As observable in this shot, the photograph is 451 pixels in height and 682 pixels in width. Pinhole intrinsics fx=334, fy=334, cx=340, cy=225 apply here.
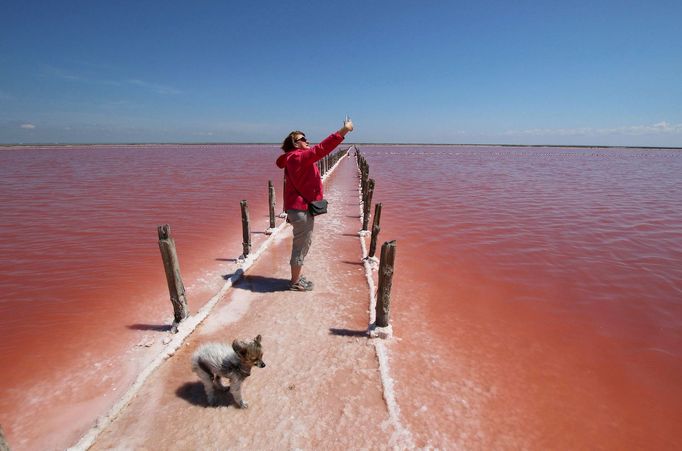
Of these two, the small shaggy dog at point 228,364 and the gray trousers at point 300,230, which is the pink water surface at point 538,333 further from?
the gray trousers at point 300,230

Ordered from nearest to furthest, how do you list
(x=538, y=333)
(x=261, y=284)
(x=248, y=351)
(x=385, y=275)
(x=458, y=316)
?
(x=248, y=351), (x=385, y=275), (x=538, y=333), (x=458, y=316), (x=261, y=284)

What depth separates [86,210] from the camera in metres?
12.9

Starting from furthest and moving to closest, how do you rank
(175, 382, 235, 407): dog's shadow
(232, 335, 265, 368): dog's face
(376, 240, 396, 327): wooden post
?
(376, 240, 396, 327): wooden post < (175, 382, 235, 407): dog's shadow < (232, 335, 265, 368): dog's face

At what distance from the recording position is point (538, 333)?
5.47 metres

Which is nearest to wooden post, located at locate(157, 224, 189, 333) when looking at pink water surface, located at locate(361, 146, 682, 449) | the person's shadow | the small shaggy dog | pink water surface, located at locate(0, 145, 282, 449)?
pink water surface, located at locate(0, 145, 282, 449)

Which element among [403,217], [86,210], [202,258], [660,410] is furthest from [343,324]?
[86,210]

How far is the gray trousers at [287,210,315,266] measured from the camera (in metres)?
4.90

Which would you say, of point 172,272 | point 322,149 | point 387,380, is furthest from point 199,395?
point 322,149

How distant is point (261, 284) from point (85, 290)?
3.42 m

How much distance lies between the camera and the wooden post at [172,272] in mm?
4492

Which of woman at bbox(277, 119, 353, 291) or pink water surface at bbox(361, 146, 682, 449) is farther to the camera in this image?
woman at bbox(277, 119, 353, 291)

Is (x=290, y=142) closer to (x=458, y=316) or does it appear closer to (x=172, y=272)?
(x=172, y=272)

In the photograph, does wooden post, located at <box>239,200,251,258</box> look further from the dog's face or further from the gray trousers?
the dog's face

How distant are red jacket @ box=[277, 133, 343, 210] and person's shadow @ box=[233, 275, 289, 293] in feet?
6.22
